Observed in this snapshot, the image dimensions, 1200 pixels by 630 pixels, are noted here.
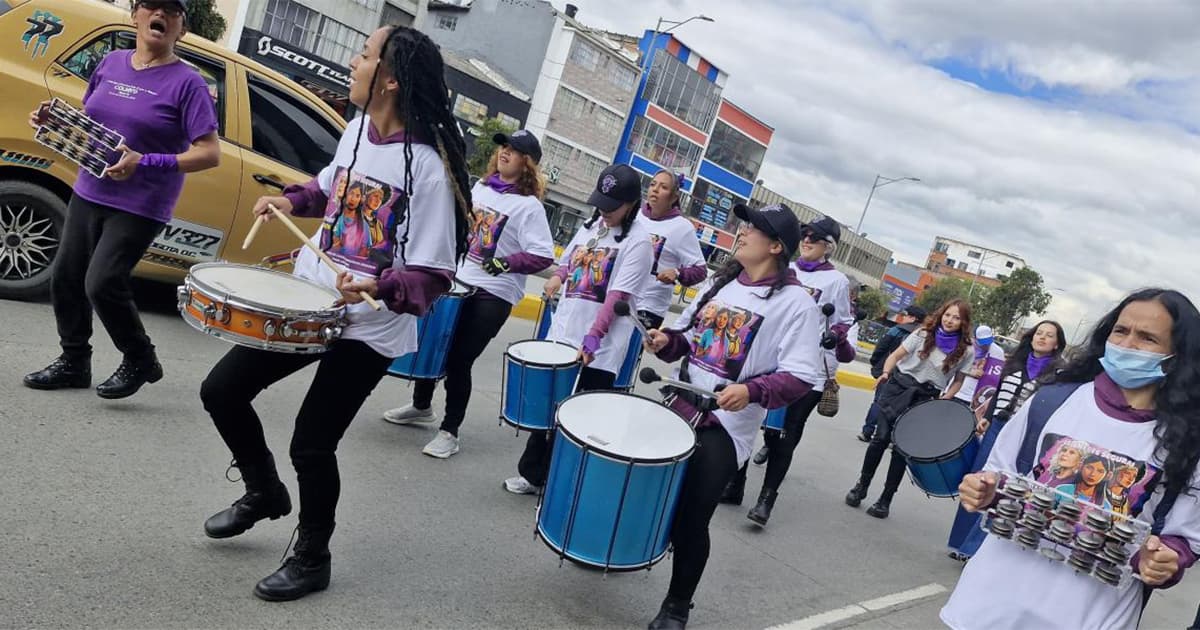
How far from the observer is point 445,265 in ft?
9.50

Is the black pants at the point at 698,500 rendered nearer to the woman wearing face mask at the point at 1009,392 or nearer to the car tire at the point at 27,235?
the woman wearing face mask at the point at 1009,392

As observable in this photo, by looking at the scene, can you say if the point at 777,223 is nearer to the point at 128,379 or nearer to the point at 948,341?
the point at 128,379

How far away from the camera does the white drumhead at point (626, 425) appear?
3272 mm

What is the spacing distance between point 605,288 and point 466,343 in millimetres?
897

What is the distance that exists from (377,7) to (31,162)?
98.5 ft

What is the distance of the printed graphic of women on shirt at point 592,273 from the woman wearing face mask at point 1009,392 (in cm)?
281

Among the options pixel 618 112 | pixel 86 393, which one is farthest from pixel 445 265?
pixel 618 112

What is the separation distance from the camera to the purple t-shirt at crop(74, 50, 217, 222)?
4055mm

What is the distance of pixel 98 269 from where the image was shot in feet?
Result: 13.2

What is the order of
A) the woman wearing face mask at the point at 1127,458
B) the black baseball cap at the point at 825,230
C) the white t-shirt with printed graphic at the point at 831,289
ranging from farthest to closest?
the white t-shirt with printed graphic at the point at 831,289 → the black baseball cap at the point at 825,230 → the woman wearing face mask at the point at 1127,458

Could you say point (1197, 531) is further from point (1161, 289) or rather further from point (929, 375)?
point (929, 375)

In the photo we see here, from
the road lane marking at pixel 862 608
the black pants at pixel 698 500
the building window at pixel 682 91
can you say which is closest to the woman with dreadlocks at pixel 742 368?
the black pants at pixel 698 500

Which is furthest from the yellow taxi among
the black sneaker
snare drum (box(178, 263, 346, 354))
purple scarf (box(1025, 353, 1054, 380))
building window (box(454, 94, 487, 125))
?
building window (box(454, 94, 487, 125))

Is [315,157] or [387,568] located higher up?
[315,157]
